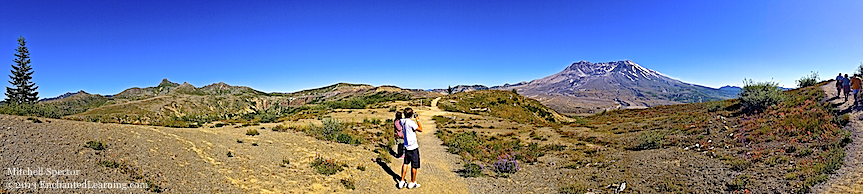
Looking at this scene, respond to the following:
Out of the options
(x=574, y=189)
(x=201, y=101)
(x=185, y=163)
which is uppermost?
(x=201, y=101)

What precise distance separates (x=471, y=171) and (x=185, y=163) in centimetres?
705

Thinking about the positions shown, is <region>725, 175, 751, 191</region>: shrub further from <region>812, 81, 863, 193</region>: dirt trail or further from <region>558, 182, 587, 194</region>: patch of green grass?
<region>558, 182, 587, 194</region>: patch of green grass

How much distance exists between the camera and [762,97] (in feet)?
53.2

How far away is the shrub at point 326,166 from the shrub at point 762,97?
20.5m

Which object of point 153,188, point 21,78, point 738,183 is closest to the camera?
point 153,188

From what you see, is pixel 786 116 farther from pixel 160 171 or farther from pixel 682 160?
pixel 160 171

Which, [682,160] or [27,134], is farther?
[682,160]

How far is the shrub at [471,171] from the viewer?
9266mm

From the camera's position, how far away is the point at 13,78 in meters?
61.6

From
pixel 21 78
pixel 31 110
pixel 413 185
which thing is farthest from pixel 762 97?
pixel 21 78

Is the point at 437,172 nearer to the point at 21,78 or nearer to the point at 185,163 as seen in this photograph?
the point at 185,163

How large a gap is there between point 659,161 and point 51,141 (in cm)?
1508

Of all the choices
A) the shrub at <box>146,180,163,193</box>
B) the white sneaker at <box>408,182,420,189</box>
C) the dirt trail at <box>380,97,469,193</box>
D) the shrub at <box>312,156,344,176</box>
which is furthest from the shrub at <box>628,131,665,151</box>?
the shrub at <box>146,180,163,193</box>

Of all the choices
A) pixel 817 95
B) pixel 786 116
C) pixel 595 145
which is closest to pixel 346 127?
pixel 595 145
